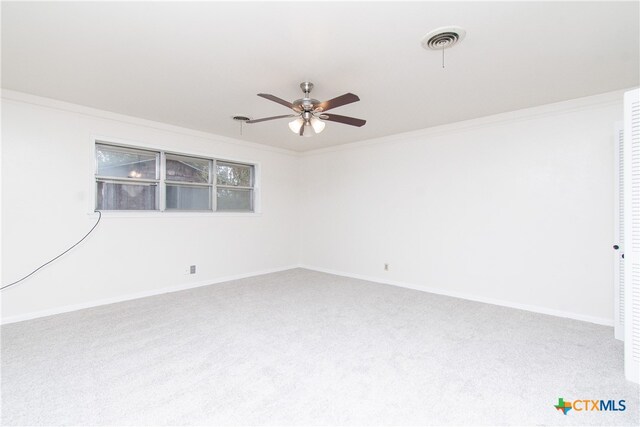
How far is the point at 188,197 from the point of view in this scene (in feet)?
16.0

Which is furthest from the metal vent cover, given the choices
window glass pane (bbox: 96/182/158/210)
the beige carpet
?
window glass pane (bbox: 96/182/158/210)

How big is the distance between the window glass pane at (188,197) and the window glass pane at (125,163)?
1.17 feet

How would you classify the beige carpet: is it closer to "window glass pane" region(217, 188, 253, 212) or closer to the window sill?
the window sill

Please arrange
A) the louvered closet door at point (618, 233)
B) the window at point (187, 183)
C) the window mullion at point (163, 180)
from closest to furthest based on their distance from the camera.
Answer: the louvered closet door at point (618, 233) < the window mullion at point (163, 180) < the window at point (187, 183)

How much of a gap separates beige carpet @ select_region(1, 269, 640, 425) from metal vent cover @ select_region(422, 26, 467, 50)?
2.45m

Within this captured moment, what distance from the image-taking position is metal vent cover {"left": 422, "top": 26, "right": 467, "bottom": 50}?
2.14 meters

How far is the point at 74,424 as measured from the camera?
172 centimetres

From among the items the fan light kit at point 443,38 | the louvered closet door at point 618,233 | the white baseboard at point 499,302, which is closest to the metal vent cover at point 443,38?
the fan light kit at point 443,38

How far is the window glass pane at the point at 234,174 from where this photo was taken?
5.28 m

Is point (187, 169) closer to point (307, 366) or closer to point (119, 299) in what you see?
point (119, 299)

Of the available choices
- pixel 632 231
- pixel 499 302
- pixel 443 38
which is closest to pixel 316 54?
pixel 443 38

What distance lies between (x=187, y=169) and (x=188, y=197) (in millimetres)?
441

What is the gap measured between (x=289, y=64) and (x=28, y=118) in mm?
3055

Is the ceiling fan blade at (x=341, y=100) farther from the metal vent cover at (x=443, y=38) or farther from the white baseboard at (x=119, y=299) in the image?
the white baseboard at (x=119, y=299)
